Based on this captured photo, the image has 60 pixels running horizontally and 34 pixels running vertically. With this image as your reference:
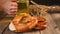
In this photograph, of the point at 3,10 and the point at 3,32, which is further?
the point at 3,10

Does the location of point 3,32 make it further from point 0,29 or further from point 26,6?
point 26,6

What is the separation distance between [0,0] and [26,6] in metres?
0.38

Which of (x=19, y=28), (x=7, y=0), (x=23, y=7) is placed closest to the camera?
(x=19, y=28)

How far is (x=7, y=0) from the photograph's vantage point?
1123mm

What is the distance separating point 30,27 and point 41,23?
0.25 feet

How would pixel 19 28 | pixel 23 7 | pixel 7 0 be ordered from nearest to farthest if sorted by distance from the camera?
pixel 19 28 → pixel 23 7 → pixel 7 0

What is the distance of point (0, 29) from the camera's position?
75cm

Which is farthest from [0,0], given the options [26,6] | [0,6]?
[26,6]

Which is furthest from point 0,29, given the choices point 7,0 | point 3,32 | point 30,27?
point 7,0

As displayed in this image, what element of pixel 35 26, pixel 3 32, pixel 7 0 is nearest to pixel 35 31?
pixel 35 26

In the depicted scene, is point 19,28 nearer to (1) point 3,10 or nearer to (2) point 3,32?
(2) point 3,32

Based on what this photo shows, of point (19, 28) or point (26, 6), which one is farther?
point (26, 6)

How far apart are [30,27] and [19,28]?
0.18ft

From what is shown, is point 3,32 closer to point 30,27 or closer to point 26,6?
point 30,27
